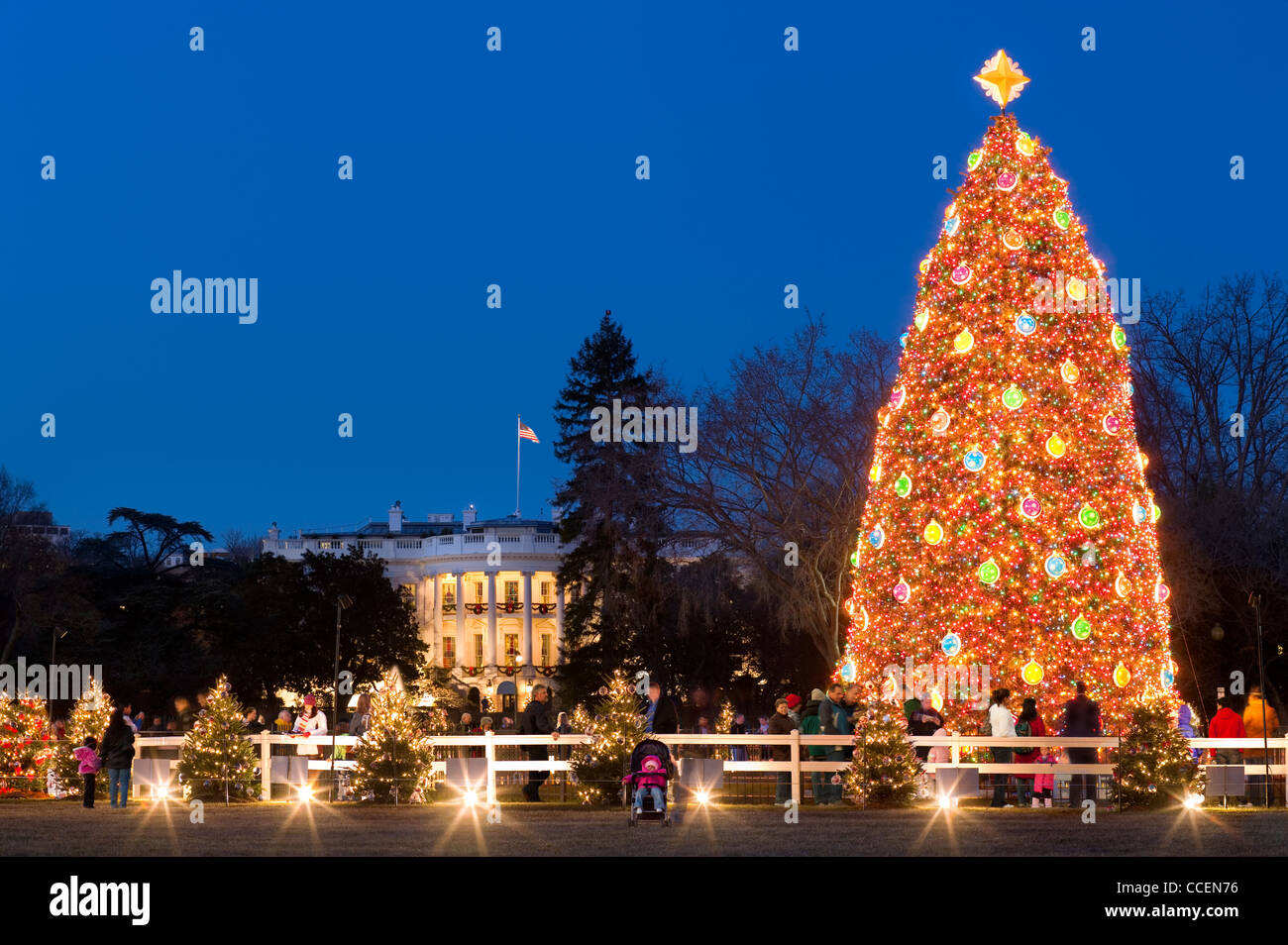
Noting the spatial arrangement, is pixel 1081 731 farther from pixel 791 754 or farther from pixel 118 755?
pixel 118 755

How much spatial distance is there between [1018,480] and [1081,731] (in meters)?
4.47

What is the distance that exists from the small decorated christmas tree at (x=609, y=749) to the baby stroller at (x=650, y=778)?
340cm

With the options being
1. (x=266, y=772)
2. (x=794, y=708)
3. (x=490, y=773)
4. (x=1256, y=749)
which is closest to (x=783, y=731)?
(x=794, y=708)

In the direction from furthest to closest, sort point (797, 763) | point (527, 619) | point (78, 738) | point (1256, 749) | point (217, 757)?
point (527, 619) < point (78, 738) < point (217, 757) < point (1256, 749) < point (797, 763)

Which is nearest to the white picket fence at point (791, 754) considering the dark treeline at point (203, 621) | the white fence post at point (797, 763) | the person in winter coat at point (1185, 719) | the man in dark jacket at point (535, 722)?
the white fence post at point (797, 763)

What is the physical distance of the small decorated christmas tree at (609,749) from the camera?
23.5 meters

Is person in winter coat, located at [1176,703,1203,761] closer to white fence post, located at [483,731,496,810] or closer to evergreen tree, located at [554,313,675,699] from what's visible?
white fence post, located at [483,731,496,810]

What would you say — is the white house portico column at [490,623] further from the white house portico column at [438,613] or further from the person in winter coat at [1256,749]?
the person in winter coat at [1256,749]

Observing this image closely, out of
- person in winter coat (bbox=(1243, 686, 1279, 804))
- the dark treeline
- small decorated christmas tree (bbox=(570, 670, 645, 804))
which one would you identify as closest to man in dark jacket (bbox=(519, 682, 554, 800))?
small decorated christmas tree (bbox=(570, 670, 645, 804))

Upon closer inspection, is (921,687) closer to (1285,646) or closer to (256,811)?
(256,811)

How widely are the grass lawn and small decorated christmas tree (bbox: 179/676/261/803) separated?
218 centimetres

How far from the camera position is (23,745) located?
28.9 meters

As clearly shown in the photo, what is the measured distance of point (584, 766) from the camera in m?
23.7

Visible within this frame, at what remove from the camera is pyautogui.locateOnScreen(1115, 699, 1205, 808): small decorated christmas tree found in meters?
22.0
